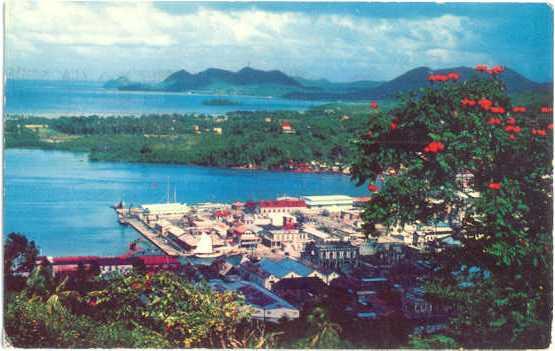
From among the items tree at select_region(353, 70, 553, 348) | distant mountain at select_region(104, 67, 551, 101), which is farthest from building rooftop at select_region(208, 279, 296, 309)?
distant mountain at select_region(104, 67, 551, 101)

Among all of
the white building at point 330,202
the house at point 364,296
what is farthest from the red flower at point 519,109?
the house at point 364,296

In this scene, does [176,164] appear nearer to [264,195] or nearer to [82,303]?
[264,195]

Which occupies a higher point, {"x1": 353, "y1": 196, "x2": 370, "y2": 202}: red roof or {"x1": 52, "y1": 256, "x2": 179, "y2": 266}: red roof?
{"x1": 353, "y1": 196, "x2": 370, "y2": 202}: red roof

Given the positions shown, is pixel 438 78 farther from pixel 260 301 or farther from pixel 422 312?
pixel 260 301

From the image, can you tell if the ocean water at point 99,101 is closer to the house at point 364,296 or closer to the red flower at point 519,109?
the house at point 364,296

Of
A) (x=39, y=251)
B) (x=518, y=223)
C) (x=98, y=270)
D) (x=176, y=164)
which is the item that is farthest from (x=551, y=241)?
(x=39, y=251)

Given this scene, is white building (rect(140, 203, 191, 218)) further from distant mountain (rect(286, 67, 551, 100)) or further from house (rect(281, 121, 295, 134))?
distant mountain (rect(286, 67, 551, 100))

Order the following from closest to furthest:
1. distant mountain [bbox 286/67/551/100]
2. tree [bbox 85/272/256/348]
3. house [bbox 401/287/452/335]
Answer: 1. tree [bbox 85/272/256/348]
2. distant mountain [bbox 286/67/551/100]
3. house [bbox 401/287/452/335]

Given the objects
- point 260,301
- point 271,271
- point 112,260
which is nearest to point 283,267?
point 271,271
